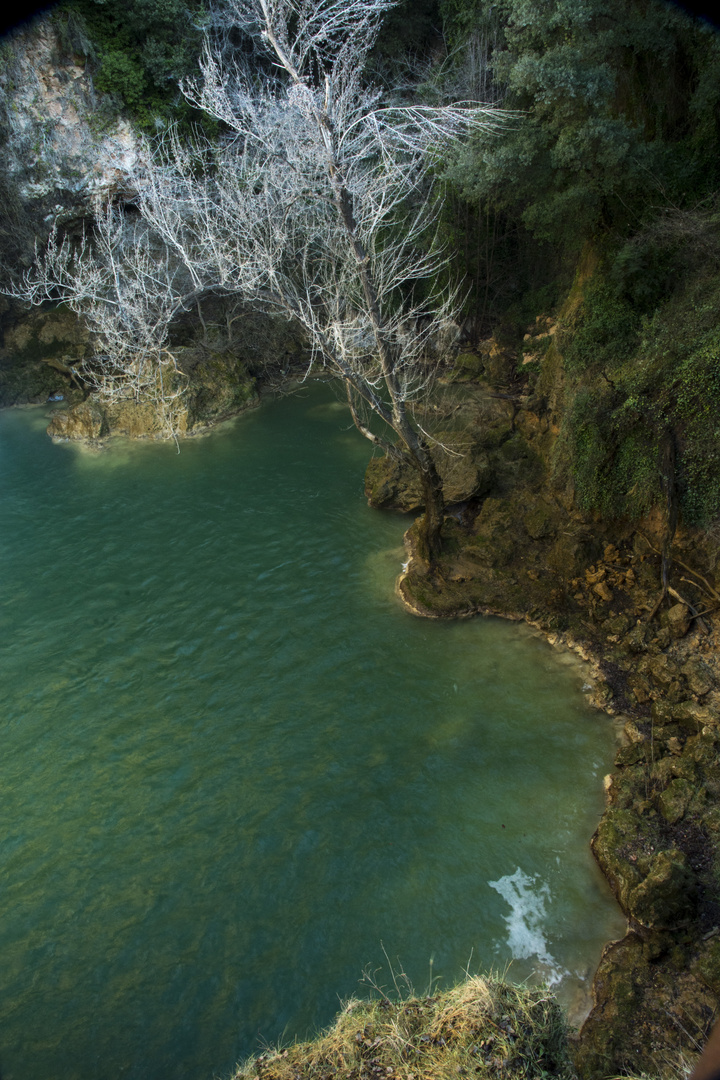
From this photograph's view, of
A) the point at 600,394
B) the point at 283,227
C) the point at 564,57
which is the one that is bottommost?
the point at 600,394

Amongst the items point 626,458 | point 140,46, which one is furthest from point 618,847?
point 140,46

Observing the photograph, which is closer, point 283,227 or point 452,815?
point 452,815

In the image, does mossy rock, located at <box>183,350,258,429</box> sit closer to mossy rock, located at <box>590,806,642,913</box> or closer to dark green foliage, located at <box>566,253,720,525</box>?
dark green foliage, located at <box>566,253,720,525</box>

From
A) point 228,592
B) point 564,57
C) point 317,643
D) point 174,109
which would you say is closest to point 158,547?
point 228,592

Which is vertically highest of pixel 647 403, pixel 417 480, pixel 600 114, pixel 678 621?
pixel 600 114

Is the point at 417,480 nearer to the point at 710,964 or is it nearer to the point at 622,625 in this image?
the point at 622,625

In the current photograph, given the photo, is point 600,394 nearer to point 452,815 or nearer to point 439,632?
point 439,632
